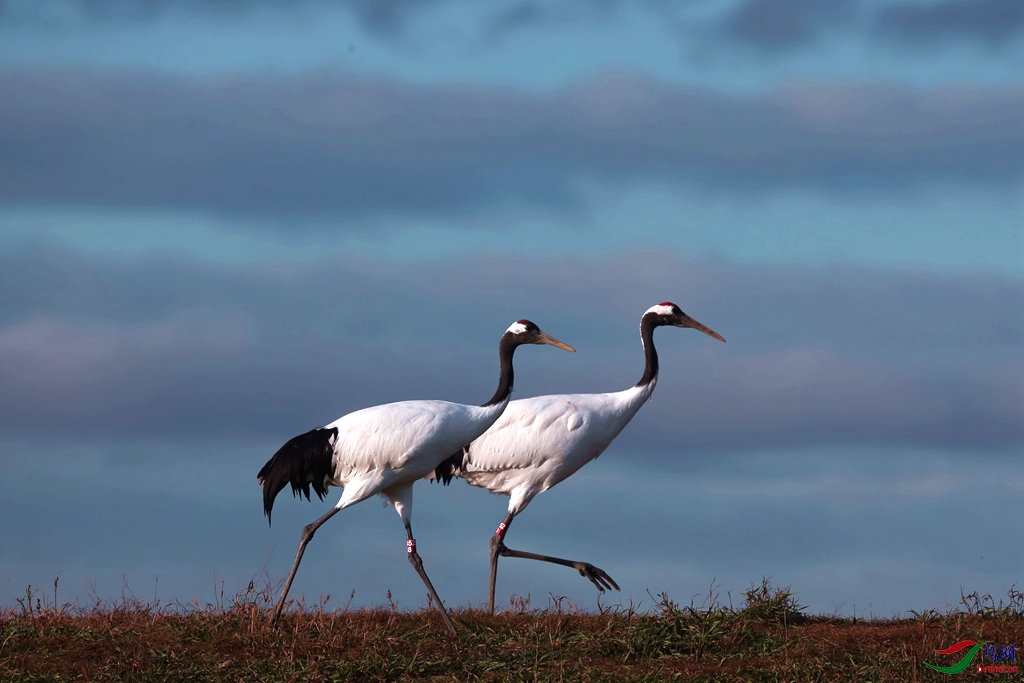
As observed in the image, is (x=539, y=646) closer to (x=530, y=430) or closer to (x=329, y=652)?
(x=329, y=652)

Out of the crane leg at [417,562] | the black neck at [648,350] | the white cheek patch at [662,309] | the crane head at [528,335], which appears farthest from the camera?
the white cheek patch at [662,309]

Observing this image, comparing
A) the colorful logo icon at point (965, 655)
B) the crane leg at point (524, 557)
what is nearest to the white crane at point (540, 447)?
the crane leg at point (524, 557)

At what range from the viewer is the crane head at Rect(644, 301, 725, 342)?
1599cm

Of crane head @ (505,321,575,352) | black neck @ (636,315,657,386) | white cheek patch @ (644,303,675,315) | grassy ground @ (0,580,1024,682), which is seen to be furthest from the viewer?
white cheek patch @ (644,303,675,315)

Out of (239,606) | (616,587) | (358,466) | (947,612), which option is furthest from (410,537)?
(947,612)

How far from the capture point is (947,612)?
1300cm

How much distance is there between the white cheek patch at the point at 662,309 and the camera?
16.0 meters

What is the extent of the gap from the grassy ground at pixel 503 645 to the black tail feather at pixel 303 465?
3.82ft

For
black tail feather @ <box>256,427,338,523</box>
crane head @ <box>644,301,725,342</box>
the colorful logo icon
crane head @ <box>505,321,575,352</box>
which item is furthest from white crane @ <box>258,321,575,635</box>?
the colorful logo icon

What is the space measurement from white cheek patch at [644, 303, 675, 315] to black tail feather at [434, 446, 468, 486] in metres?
2.84

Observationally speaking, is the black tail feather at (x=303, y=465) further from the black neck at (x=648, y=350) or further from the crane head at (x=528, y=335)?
the black neck at (x=648, y=350)

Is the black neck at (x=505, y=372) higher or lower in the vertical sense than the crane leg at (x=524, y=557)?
higher

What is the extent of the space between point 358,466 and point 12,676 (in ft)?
12.0
